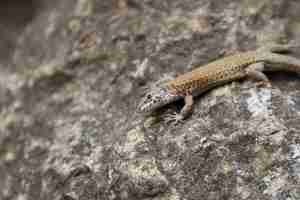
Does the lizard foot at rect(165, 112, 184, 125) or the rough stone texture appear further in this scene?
the lizard foot at rect(165, 112, 184, 125)

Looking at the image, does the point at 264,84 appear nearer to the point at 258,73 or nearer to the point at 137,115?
the point at 258,73

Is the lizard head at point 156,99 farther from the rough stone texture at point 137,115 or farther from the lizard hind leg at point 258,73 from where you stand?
the lizard hind leg at point 258,73

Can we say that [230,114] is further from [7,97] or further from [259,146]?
[7,97]

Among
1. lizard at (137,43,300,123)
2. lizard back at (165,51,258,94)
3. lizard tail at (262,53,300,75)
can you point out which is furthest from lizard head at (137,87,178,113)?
lizard tail at (262,53,300,75)

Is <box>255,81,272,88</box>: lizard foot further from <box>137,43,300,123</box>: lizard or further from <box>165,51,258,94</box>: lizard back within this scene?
<box>165,51,258,94</box>: lizard back

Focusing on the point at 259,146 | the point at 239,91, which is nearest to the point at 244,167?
the point at 259,146

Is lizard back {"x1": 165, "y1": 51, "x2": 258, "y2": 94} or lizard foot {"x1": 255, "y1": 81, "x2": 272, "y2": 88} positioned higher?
lizard back {"x1": 165, "y1": 51, "x2": 258, "y2": 94}

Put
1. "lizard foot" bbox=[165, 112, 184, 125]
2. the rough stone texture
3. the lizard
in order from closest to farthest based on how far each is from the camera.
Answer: the rough stone texture, "lizard foot" bbox=[165, 112, 184, 125], the lizard
